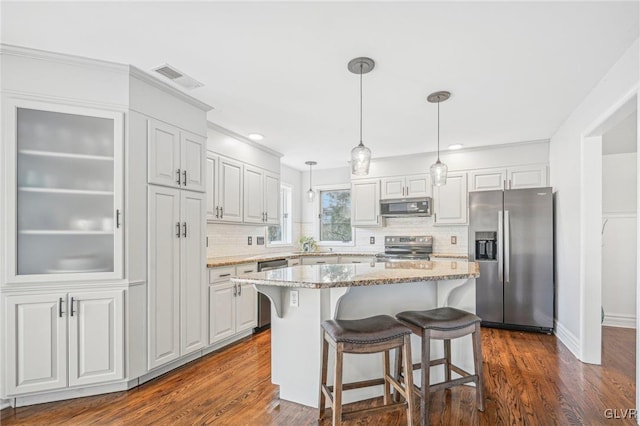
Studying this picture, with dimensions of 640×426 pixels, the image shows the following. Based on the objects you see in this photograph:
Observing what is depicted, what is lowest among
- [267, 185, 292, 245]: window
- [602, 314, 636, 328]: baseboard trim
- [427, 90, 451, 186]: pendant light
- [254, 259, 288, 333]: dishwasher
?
[602, 314, 636, 328]: baseboard trim

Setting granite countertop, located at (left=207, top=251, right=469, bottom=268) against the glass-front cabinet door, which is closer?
the glass-front cabinet door

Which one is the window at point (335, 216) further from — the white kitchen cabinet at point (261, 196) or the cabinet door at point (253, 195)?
the cabinet door at point (253, 195)

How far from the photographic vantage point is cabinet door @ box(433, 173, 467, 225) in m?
4.86

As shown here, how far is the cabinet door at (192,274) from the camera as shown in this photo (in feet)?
9.86

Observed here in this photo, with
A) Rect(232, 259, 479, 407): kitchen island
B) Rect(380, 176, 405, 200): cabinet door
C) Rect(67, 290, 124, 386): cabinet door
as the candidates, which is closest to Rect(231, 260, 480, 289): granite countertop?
Rect(232, 259, 479, 407): kitchen island

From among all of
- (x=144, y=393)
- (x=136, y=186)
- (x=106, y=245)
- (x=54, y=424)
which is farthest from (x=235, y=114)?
(x=54, y=424)

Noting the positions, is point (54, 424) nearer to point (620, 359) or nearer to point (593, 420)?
point (593, 420)

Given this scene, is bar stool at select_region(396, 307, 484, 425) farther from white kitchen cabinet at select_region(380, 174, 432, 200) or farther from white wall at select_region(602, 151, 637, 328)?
white wall at select_region(602, 151, 637, 328)

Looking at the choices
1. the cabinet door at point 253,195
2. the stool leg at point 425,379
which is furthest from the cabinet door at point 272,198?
the stool leg at point 425,379

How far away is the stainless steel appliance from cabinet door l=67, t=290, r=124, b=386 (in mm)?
3537

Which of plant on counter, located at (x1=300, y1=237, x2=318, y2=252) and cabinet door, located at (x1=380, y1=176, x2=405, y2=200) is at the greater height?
cabinet door, located at (x1=380, y1=176, x2=405, y2=200)

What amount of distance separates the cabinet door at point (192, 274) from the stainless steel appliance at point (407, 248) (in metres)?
2.79

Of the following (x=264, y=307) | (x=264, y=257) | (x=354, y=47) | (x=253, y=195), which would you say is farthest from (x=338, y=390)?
(x=253, y=195)

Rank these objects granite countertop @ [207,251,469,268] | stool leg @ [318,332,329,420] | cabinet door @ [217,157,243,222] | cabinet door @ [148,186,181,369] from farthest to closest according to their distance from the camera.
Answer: cabinet door @ [217,157,243,222] → granite countertop @ [207,251,469,268] → cabinet door @ [148,186,181,369] → stool leg @ [318,332,329,420]
